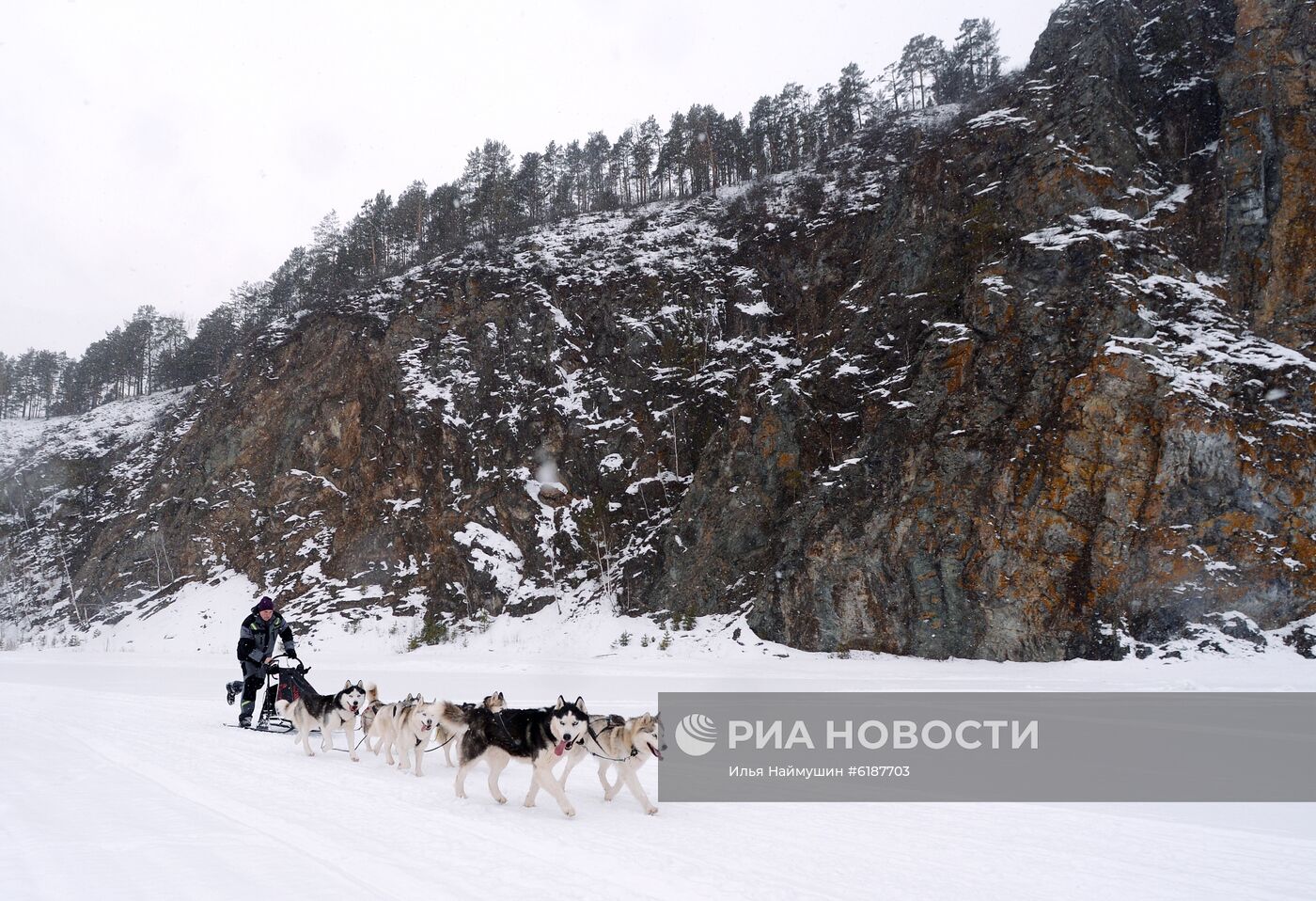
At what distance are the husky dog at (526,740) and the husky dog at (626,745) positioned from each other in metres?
0.18

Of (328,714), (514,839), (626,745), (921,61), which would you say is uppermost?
(921,61)

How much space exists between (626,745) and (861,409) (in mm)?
23218

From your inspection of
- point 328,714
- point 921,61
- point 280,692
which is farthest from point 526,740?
point 921,61

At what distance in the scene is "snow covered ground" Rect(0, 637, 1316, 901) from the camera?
13.4ft

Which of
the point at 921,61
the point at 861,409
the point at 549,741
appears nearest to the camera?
the point at 549,741

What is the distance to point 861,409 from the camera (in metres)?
27.1

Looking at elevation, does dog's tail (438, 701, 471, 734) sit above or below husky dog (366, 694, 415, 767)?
above

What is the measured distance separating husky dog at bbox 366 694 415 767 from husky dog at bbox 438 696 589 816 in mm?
2070

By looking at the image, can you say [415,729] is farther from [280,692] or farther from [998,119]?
[998,119]

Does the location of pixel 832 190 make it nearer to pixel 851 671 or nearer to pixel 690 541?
pixel 690 541

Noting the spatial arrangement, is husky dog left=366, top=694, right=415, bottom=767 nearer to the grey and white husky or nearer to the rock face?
the grey and white husky

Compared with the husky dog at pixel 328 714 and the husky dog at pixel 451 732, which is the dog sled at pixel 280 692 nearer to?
the husky dog at pixel 328 714

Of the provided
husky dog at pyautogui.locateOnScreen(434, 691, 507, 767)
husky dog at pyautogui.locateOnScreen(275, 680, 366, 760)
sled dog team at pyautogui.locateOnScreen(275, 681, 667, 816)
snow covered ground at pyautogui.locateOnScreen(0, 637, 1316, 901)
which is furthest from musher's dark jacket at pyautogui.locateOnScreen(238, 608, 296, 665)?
sled dog team at pyautogui.locateOnScreen(275, 681, 667, 816)

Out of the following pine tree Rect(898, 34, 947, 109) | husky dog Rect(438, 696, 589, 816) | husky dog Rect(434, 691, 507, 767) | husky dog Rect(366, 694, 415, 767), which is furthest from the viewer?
pine tree Rect(898, 34, 947, 109)
